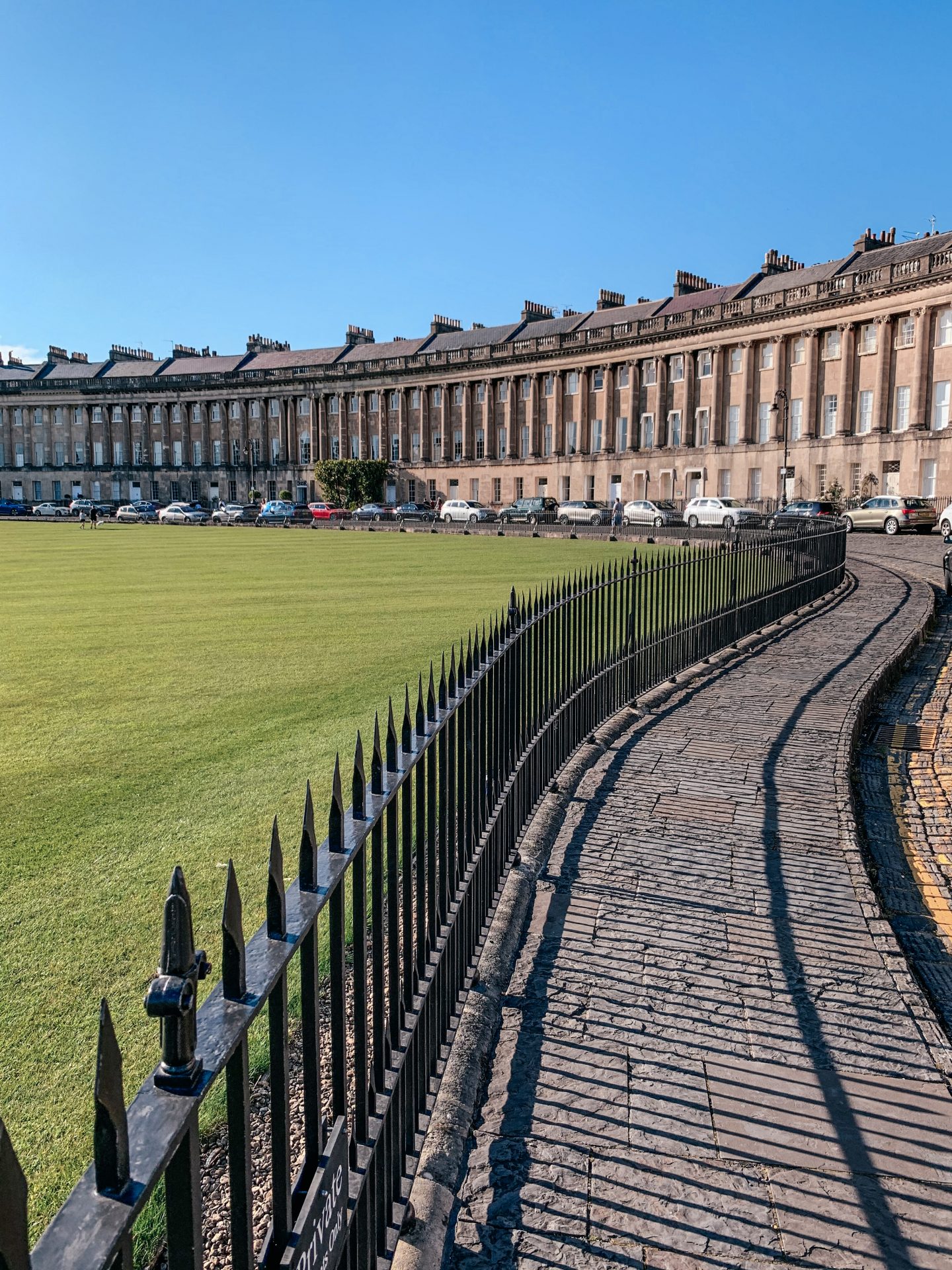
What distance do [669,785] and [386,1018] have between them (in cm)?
449

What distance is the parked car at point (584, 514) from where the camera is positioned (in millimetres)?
55188

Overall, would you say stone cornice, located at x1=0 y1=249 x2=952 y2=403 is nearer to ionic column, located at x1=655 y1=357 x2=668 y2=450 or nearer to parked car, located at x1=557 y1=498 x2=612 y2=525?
ionic column, located at x1=655 y1=357 x2=668 y2=450

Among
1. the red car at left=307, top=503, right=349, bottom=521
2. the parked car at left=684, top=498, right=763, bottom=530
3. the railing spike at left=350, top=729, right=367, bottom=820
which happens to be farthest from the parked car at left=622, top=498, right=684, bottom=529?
the railing spike at left=350, top=729, right=367, bottom=820

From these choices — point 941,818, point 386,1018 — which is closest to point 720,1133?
point 386,1018

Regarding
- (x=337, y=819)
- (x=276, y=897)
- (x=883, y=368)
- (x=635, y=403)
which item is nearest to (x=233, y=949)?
(x=276, y=897)

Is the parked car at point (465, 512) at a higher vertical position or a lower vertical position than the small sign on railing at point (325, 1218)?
higher

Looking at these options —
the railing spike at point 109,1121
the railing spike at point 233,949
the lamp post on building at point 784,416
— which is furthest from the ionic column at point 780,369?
the railing spike at point 109,1121

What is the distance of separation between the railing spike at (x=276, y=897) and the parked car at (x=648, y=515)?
49.5m

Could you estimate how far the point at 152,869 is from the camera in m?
5.01

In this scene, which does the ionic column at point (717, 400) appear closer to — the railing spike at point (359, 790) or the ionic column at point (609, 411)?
the ionic column at point (609, 411)

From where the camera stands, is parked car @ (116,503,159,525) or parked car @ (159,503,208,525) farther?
parked car @ (116,503,159,525)

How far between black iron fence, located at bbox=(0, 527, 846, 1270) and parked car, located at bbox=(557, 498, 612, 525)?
4885 cm

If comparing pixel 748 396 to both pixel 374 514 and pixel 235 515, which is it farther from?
pixel 235 515

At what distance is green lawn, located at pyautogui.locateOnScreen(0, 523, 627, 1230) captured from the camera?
3600 mm
